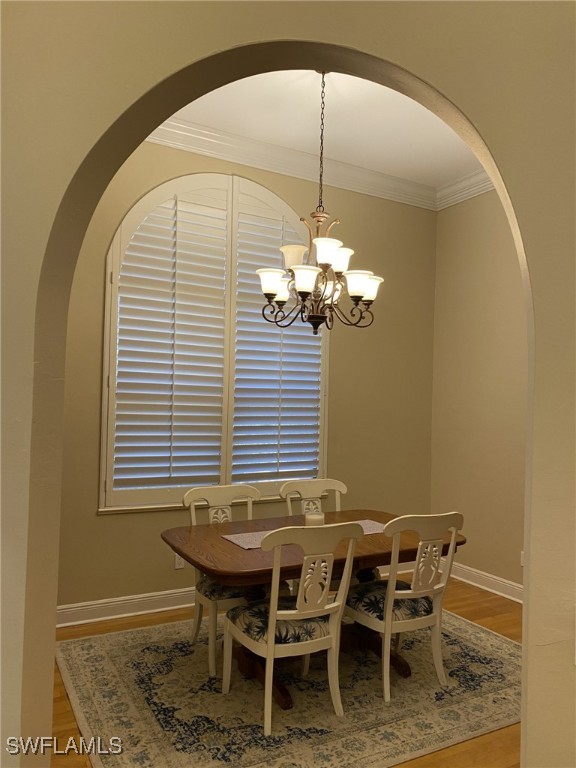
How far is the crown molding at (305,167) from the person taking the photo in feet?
12.4

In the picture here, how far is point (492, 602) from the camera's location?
4.02 metres

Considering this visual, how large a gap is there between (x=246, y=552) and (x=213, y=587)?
1.18 ft

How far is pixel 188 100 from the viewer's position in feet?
4.25

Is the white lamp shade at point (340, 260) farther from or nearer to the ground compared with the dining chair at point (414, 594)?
farther from the ground

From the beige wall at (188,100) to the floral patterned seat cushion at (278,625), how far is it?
4.26 feet

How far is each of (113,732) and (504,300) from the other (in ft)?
12.1

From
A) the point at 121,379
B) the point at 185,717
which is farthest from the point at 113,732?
the point at 121,379

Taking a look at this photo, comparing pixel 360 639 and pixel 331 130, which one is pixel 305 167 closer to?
pixel 331 130

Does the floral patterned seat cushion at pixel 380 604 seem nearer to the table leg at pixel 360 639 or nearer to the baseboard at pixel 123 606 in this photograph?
the table leg at pixel 360 639

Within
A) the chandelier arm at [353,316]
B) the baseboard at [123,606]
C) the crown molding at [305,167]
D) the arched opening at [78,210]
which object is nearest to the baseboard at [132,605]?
the baseboard at [123,606]

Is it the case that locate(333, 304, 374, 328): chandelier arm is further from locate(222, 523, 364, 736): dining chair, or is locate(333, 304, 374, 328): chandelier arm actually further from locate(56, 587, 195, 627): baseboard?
locate(56, 587, 195, 627): baseboard

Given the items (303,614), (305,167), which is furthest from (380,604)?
(305,167)

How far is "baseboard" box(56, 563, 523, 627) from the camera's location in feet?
11.4

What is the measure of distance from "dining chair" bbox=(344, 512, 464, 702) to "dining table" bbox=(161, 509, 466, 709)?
12 centimetres
